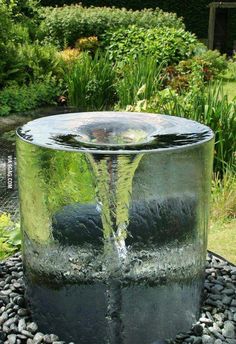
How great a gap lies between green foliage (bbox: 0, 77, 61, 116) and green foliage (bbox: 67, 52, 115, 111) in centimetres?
63

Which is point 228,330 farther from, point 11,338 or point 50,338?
point 11,338

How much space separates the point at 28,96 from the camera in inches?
438

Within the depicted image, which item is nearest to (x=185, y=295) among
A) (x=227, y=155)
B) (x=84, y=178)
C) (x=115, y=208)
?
(x=115, y=208)

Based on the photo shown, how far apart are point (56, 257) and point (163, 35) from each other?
34.9 feet

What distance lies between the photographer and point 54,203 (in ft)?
10.3

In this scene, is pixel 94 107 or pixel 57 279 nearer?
pixel 57 279

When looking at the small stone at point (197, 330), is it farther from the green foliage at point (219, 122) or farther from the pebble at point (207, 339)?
the green foliage at point (219, 122)

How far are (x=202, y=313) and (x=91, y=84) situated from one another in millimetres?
7533

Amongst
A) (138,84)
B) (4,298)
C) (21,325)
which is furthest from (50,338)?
(138,84)

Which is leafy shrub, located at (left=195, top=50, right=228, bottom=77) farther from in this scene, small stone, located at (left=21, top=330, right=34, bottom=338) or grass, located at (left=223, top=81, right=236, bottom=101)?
small stone, located at (left=21, top=330, right=34, bottom=338)

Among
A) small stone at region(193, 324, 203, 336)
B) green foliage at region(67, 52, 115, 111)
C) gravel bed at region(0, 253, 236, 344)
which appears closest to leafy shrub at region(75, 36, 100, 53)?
green foliage at region(67, 52, 115, 111)

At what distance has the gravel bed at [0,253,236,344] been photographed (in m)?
3.22

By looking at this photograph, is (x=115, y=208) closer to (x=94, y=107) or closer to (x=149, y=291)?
(x=149, y=291)

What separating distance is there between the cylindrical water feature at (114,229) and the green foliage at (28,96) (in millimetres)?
7365
